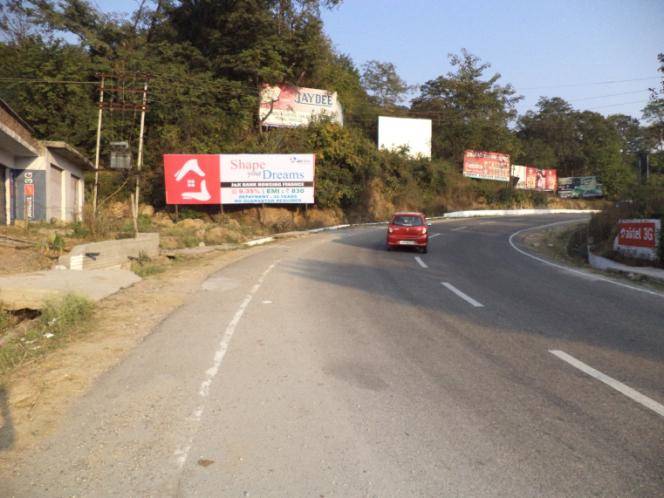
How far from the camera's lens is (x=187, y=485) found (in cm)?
349

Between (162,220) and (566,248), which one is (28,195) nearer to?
(162,220)

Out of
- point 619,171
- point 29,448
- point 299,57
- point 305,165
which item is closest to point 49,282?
point 29,448

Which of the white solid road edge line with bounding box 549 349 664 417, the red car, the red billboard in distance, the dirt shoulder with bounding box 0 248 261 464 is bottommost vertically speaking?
the dirt shoulder with bounding box 0 248 261 464

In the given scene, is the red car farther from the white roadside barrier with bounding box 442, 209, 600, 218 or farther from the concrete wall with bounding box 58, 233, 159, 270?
the white roadside barrier with bounding box 442, 209, 600, 218

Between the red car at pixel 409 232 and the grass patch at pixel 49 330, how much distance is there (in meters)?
12.7

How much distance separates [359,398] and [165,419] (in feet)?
5.62

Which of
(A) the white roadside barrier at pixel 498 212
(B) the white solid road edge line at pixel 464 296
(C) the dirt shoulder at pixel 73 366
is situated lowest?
(C) the dirt shoulder at pixel 73 366

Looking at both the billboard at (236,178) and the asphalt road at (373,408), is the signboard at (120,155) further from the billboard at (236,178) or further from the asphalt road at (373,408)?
the asphalt road at (373,408)

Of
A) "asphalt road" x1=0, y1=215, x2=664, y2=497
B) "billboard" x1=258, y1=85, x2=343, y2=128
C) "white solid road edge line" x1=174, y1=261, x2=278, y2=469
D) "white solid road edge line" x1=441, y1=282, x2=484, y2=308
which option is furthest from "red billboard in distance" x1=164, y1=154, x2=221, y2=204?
"asphalt road" x1=0, y1=215, x2=664, y2=497

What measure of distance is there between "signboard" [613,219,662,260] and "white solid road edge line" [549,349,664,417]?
1170 centimetres

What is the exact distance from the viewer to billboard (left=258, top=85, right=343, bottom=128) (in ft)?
128

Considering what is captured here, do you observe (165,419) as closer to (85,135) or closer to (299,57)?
(85,135)

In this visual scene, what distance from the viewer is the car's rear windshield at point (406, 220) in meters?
20.2

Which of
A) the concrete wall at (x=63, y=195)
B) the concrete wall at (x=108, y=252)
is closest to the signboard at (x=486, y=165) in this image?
the concrete wall at (x=63, y=195)
